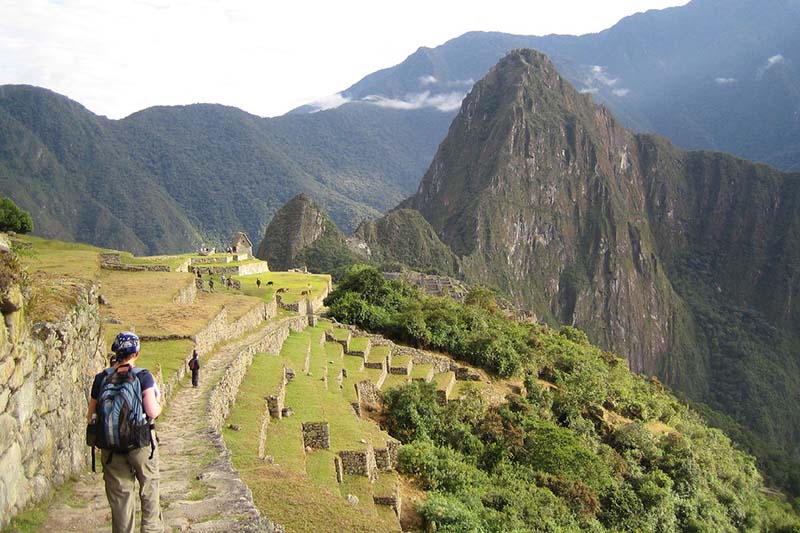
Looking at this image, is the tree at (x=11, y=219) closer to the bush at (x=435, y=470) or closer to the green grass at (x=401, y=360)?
the green grass at (x=401, y=360)

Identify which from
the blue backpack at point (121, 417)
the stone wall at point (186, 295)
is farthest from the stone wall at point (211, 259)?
the blue backpack at point (121, 417)

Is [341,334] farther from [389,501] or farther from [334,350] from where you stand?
[389,501]

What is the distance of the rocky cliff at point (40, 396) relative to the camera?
226 inches

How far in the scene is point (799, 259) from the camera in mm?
191625

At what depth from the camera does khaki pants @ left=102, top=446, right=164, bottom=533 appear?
5723 millimetres

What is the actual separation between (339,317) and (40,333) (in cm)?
2674

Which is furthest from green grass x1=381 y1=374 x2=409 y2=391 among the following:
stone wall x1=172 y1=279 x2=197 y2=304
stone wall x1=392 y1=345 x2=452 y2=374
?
stone wall x1=172 y1=279 x2=197 y2=304

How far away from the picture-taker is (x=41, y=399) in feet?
21.5

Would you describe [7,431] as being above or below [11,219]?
below

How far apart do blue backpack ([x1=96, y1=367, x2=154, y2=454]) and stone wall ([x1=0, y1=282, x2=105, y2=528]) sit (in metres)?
0.88

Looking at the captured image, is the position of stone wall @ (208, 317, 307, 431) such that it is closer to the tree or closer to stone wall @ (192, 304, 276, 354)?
stone wall @ (192, 304, 276, 354)

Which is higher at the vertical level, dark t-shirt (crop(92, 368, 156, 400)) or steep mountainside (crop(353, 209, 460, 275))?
dark t-shirt (crop(92, 368, 156, 400))

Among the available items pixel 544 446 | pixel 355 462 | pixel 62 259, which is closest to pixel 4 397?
pixel 355 462

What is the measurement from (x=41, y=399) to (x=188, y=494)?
85.5 inches
